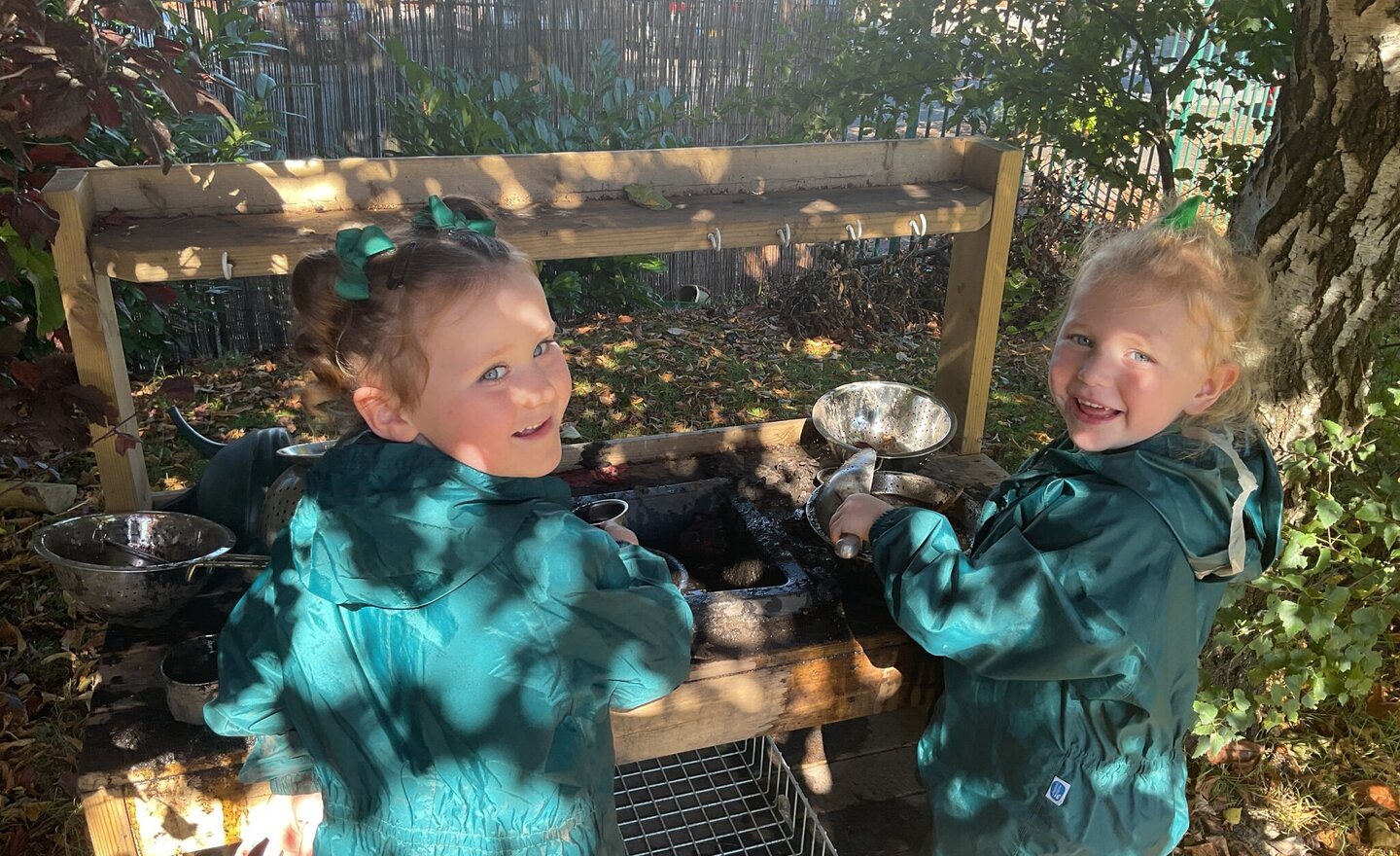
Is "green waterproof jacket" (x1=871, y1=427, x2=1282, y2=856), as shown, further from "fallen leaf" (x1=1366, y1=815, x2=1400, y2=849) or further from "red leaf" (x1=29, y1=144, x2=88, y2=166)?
"red leaf" (x1=29, y1=144, x2=88, y2=166)

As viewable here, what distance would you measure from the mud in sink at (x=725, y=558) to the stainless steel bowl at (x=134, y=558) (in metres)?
0.93

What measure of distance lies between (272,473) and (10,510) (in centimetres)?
248

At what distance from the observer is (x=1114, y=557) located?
1808 millimetres

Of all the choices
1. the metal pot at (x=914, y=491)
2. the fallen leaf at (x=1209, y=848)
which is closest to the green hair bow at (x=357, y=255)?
the metal pot at (x=914, y=491)

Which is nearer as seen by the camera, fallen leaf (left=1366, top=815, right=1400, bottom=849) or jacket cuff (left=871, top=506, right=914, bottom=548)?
jacket cuff (left=871, top=506, right=914, bottom=548)

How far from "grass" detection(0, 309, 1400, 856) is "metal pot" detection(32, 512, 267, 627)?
0.41 m

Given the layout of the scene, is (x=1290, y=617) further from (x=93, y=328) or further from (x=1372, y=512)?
(x=93, y=328)

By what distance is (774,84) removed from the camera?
324 inches

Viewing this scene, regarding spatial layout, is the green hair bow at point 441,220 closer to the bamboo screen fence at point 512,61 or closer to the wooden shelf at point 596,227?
the wooden shelf at point 596,227

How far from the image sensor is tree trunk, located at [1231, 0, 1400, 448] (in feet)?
8.52

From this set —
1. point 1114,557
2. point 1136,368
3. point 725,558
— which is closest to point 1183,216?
point 1136,368

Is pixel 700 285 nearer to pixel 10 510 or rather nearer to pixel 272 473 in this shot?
pixel 10 510

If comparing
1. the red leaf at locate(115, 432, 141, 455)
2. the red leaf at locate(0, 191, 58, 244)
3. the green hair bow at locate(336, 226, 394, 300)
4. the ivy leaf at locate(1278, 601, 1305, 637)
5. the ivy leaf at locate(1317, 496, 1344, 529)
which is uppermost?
the green hair bow at locate(336, 226, 394, 300)

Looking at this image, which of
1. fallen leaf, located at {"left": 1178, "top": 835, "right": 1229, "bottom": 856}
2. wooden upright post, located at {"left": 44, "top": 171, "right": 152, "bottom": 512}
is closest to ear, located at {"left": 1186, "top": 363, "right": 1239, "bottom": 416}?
fallen leaf, located at {"left": 1178, "top": 835, "right": 1229, "bottom": 856}
